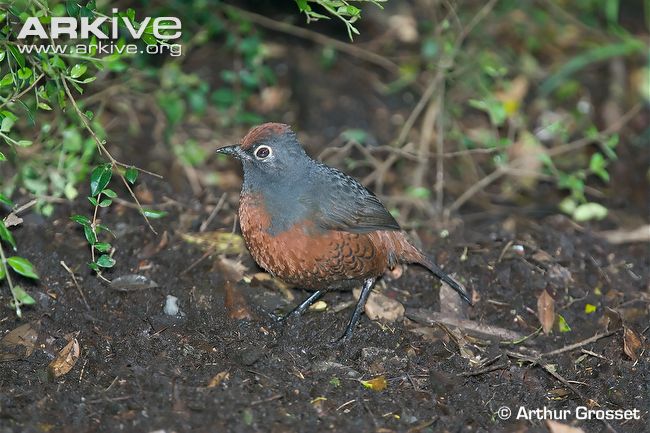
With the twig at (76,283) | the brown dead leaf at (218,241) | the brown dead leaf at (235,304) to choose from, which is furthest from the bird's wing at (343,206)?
the twig at (76,283)

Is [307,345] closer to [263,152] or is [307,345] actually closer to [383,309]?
[383,309]

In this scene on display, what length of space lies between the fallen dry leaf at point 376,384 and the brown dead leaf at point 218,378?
775mm

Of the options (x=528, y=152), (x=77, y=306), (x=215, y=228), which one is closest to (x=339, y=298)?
(x=215, y=228)

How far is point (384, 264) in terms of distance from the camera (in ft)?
18.2

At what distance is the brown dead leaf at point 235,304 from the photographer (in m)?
5.28

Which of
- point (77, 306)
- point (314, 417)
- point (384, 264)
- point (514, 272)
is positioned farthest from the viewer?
point (514, 272)

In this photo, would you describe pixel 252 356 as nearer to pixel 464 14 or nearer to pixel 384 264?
pixel 384 264

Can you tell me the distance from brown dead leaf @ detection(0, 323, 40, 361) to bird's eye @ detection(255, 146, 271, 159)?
168cm

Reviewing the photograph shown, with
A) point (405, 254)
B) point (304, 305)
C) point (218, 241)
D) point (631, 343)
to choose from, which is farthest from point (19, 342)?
point (631, 343)

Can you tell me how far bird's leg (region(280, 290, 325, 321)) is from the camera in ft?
17.7

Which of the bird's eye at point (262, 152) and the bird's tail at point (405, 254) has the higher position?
the bird's eye at point (262, 152)

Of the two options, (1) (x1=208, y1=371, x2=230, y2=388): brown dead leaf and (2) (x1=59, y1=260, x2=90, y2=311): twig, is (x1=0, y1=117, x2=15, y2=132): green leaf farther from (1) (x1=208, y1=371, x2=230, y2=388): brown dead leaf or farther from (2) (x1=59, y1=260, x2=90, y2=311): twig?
(1) (x1=208, y1=371, x2=230, y2=388): brown dead leaf

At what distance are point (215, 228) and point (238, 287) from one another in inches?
33.2

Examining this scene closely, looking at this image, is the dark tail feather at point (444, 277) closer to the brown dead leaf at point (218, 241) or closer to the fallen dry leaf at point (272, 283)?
the fallen dry leaf at point (272, 283)
